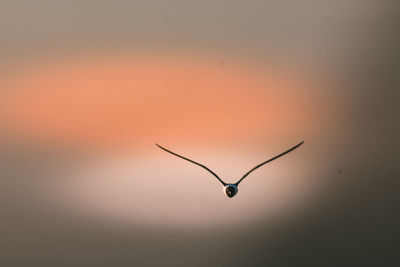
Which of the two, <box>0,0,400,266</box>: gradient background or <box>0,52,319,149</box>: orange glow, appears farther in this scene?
<box>0,52,319,149</box>: orange glow

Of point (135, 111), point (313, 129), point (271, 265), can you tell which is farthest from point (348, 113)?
point (271, 265)

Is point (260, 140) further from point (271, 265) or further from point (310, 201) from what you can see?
point (271, 265)

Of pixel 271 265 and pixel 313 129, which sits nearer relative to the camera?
pixel 313 129

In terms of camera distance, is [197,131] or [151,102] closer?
[151,102]

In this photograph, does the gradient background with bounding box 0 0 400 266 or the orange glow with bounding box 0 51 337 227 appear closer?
the gradient background with bounding box 0 0 400 266

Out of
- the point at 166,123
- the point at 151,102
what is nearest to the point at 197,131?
the point at 166,123

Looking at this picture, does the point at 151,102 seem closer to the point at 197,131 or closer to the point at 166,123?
the point at 166,123

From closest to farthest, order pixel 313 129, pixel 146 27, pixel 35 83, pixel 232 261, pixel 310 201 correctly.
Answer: pixel 146 27
pixel 35 83
pixel 313 129
pixel 310 201
pixel 232 261

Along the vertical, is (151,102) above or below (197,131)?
above
